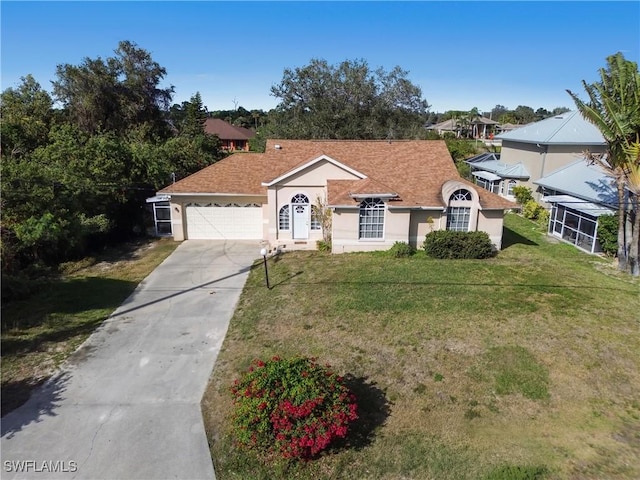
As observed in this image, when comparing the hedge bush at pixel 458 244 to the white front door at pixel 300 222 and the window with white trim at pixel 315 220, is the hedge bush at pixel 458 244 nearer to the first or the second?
the window with white trim at pixel 315 220

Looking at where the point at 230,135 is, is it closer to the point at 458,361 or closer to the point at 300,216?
the point at 300,216

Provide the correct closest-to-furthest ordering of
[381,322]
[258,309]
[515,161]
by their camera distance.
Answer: [381,322] → [258,309] → [515,161]

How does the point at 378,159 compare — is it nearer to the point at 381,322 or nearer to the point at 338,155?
the point at 338,155

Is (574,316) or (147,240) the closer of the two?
(574,316)

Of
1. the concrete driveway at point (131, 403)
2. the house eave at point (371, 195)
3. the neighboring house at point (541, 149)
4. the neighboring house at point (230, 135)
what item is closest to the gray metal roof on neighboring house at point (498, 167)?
the neighboring house at point (541, 149)

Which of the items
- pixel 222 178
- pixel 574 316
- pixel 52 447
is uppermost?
pixel 222 178

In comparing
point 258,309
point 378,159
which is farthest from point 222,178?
point 258,309
